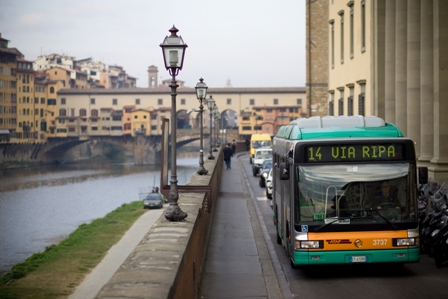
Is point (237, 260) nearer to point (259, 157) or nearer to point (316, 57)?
point (259, 157)

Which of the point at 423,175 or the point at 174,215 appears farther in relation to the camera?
the point at 423,175

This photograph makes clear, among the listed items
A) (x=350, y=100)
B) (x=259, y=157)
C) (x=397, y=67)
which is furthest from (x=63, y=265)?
(x=397, y=67)

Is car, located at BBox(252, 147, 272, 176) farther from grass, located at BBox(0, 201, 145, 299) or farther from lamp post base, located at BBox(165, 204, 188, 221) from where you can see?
lamp post base, located at BBox(165, 204, 188, 221)

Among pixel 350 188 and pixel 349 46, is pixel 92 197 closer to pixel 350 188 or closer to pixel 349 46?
pixel 349 46

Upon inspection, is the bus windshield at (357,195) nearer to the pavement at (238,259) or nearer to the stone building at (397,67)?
the pavement at (238,259)

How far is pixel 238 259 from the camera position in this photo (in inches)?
548

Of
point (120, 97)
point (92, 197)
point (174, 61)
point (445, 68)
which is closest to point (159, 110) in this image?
point (120, 97)

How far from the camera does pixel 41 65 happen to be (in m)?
160

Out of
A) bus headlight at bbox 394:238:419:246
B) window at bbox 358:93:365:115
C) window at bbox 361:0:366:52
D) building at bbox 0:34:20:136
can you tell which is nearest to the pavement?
bus headlight at bbox 394:238:419:246

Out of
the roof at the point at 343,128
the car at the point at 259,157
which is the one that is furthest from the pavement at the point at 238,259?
the car at the point at 259,157

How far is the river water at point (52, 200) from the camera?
4734cm

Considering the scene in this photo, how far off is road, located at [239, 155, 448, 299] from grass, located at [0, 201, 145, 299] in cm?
1806

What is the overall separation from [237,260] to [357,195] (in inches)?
145

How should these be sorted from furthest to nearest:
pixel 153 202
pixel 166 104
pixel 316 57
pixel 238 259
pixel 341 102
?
pixel 166 104 < pixel 153 202 < pixel 316 57 < pixel 341 102 < pixel 238 259
